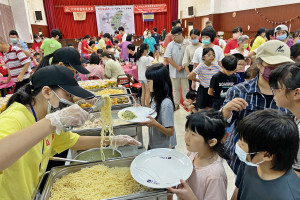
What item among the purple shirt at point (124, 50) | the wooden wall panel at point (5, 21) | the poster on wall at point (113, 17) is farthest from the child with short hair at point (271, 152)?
the poster on wall at point (113, 17)

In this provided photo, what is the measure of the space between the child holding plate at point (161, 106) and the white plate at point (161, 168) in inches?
20.2

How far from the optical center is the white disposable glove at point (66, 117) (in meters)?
1.05

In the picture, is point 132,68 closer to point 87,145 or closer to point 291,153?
point 87,145

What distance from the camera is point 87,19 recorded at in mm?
15125

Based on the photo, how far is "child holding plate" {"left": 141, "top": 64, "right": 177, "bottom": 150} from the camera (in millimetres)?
2010

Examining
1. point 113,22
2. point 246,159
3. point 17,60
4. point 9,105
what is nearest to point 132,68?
point 17,60

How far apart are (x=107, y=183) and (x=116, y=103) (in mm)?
1610

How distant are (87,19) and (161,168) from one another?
16.0 metres

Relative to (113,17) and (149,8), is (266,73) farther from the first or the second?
(149,8)

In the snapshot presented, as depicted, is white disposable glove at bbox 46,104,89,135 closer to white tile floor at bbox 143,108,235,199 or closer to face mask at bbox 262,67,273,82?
face mask at bbox 262,67,273,82

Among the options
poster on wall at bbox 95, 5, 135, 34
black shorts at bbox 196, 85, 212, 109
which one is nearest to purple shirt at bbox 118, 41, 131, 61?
black shorts at bbox 196, 85, 212, 109

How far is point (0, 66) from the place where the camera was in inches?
179

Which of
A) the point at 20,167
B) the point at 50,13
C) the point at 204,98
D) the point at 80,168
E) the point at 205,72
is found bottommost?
the point at 204,98

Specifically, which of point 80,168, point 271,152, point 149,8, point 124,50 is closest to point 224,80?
point 271,152
